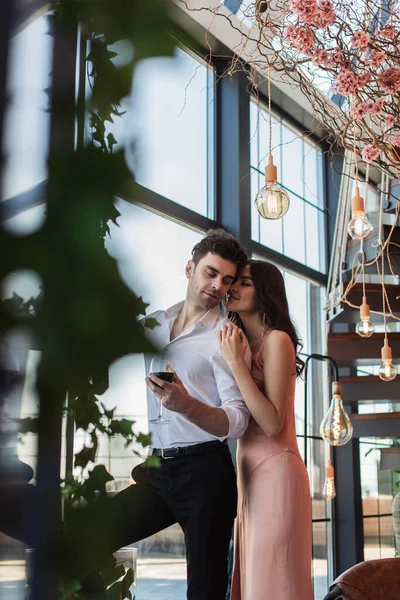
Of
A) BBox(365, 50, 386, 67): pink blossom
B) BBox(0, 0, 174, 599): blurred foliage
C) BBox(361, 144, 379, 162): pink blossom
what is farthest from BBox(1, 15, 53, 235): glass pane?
BBox(361, 144, 379, 162): pink blossom

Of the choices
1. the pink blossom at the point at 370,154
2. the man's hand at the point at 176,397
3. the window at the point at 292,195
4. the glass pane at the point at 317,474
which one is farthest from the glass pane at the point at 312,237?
the man's hand at the point at 176,397

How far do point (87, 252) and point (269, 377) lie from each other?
2.02m

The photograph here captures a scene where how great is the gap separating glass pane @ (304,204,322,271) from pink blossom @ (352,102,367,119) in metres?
4.49

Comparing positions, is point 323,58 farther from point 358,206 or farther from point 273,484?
point 273,484

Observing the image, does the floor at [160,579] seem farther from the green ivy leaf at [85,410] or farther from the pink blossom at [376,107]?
the green ivy leaf at [85,410]

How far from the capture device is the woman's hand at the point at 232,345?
2141 millimetres

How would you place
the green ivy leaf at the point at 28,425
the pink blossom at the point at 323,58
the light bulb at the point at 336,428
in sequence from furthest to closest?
the light bulb at the point at 336,428 < the pink blossom at the point at 323,58 < the green ivy leaf at the point at 28,425

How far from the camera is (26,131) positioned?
29cm

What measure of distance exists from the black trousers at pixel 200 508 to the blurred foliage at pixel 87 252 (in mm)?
1733

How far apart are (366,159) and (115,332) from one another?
2.24 meters

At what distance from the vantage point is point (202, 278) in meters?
2.28

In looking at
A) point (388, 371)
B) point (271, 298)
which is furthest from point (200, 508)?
point (388, 371)

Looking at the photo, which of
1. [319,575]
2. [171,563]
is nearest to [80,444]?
[171,563]

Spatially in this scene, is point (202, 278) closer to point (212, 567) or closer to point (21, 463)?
point (212, 567)
